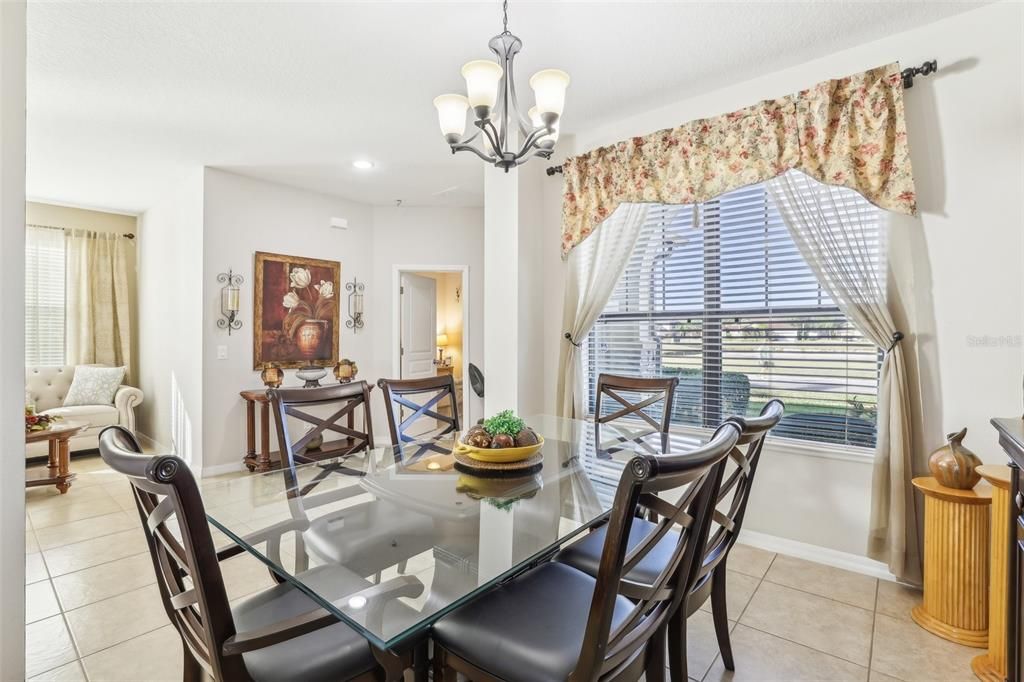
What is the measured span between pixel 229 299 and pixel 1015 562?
5.11m

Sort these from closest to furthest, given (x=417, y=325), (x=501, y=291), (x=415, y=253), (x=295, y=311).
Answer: (x=501, y=291) → (x=295, y=311) → (x=415, y=253) → (x=417, y=325)

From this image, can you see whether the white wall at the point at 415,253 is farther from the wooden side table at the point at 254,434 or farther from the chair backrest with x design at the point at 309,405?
the chair backrest with x design at the point at 309,405

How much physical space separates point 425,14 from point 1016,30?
2672 mm

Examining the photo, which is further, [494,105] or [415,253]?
[415,253]

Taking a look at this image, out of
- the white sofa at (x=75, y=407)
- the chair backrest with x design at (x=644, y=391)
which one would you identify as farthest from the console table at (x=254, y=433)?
the chair backrest with x design at (x=644, y=391)

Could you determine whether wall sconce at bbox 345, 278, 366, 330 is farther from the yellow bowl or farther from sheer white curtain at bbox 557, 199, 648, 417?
the yellow bowl

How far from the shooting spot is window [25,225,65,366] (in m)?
5.20

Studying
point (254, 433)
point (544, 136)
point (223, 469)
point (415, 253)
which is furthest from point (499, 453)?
point (415, 253)

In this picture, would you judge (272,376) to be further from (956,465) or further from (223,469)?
(956,465)

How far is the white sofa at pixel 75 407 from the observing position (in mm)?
4910

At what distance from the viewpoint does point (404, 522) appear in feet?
4.92

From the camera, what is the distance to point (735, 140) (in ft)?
9.32

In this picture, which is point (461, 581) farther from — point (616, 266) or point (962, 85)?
point (962, 85)

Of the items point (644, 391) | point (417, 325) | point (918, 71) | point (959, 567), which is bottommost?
→ point (959, 567)
